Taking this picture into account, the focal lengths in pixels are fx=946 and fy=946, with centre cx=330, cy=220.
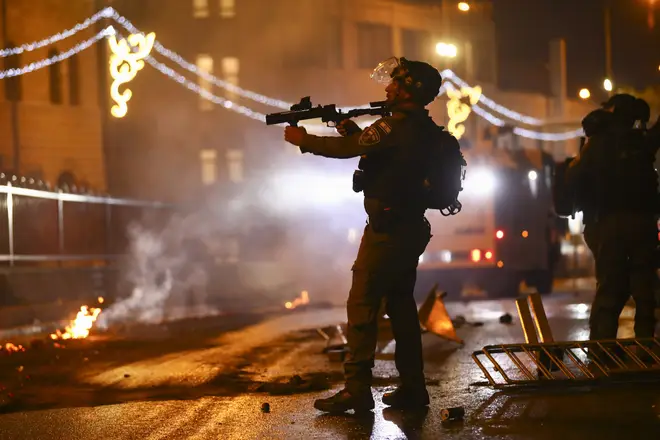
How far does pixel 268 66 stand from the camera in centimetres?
3173

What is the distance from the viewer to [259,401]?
5.50 m

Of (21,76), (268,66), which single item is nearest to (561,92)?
(268,66)

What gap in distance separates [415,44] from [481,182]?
19621 millimetres

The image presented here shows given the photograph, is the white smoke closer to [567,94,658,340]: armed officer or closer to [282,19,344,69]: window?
[567,94,658,340]: armed officer

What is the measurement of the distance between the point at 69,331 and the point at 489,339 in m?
5.28

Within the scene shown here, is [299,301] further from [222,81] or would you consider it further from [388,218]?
[222,81]

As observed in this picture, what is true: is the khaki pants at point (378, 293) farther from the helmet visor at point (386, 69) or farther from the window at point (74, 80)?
the window at point (74, 80)

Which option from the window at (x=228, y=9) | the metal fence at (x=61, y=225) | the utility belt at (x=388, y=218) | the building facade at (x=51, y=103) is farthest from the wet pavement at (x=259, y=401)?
the window at (x=228, y=9)

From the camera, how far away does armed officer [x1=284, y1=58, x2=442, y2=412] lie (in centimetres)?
501

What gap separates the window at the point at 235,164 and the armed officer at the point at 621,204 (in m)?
26.1

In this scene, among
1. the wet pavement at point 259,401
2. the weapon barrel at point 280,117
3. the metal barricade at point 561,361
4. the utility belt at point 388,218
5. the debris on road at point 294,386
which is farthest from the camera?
the debris on road at point 294,386

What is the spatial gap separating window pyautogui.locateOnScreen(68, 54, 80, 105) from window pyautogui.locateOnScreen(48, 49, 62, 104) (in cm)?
36

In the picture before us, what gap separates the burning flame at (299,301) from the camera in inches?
627

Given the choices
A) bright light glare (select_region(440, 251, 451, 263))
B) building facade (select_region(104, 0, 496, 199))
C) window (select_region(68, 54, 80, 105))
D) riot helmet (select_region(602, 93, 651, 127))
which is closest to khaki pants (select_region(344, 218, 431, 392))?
riot helmet (select_region(602, 93, 651, 127))
